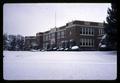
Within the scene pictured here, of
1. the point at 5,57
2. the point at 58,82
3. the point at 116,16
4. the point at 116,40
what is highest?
the point at 116,16

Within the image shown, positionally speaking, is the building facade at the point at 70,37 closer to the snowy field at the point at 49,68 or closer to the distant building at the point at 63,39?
the distant building at the point at 63,39

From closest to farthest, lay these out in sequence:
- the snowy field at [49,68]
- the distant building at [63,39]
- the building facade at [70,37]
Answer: the snowy field at [49,68] < the distant building at [63,39] < the building facade at [70,37]

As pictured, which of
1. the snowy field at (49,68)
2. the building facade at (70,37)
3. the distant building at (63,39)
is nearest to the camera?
the snowy field at (49,68)

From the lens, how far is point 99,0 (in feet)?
5.93

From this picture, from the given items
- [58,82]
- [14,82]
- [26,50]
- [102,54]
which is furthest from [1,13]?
[102,54]

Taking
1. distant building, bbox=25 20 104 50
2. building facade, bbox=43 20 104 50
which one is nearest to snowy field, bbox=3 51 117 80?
distant building, bbox=25 20 104 50

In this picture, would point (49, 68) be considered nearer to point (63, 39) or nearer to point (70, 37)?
point (63, 39)

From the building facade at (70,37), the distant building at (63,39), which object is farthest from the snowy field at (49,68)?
the building facade at (70,37)

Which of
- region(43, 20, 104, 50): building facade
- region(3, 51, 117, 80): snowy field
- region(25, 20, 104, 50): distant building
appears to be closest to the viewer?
region(3, 51, 117, 80): snowy field

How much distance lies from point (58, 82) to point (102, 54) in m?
4.60

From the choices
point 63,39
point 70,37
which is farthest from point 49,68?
point 70,37

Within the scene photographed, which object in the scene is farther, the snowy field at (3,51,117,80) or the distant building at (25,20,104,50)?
the distant building at (25,20,104,50)

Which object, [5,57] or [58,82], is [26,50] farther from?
[58,82]

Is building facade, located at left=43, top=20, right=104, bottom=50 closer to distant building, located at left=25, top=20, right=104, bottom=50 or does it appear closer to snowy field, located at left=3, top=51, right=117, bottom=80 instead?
distant building, located at left=25, top=20, right=104, bottom=50
